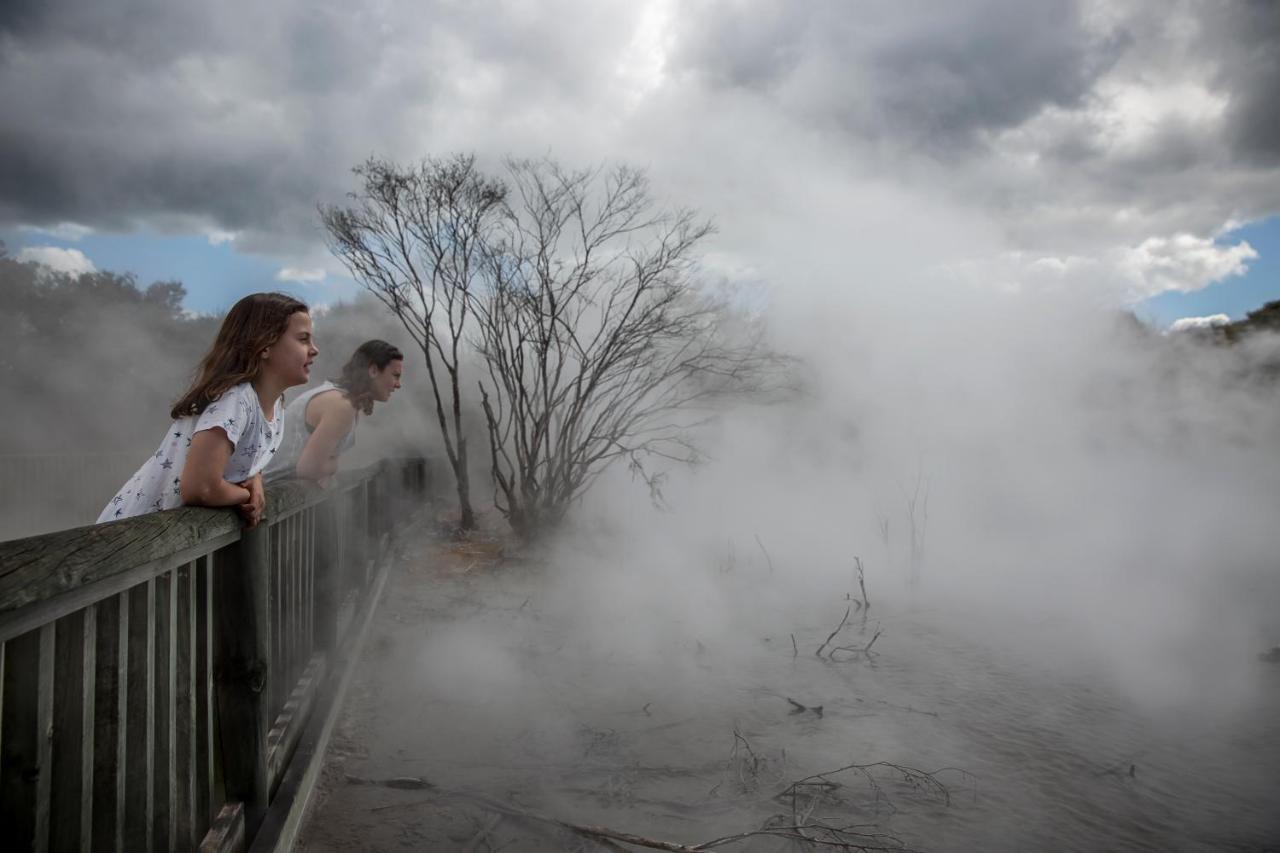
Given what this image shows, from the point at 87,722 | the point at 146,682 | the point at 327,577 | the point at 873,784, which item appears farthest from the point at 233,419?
the point at 873,784

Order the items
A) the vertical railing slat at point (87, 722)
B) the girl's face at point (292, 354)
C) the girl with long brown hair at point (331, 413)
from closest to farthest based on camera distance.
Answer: the vertical railing slat at point (87, 722)
the girl's face at point (292, 354)
the girl with long brown hair at point (331, 413)

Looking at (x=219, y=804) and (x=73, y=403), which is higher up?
(x=73, y=403)

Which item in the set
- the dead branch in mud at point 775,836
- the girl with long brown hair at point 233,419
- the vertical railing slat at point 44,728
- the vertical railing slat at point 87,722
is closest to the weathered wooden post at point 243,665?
the girl with long brown hair at point 233,419

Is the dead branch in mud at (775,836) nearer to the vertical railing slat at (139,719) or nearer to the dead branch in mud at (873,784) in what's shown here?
the dead branch in mud at (873,784)

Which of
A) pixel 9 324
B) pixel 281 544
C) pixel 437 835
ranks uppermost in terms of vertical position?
pixel 9 324

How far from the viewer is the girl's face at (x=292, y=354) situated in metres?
1.99

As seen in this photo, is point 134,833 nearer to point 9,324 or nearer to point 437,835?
point 437,835

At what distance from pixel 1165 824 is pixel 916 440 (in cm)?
733

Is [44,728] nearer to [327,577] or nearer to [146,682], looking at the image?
[146,682]

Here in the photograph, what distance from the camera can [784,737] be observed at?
346 centimetres

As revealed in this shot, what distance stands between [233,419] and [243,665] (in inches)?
25.7

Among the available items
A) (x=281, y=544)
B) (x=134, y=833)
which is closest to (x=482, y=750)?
(x=281, y=544)

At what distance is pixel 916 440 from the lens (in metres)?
9.80

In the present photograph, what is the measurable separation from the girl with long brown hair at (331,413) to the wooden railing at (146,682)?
574mm
